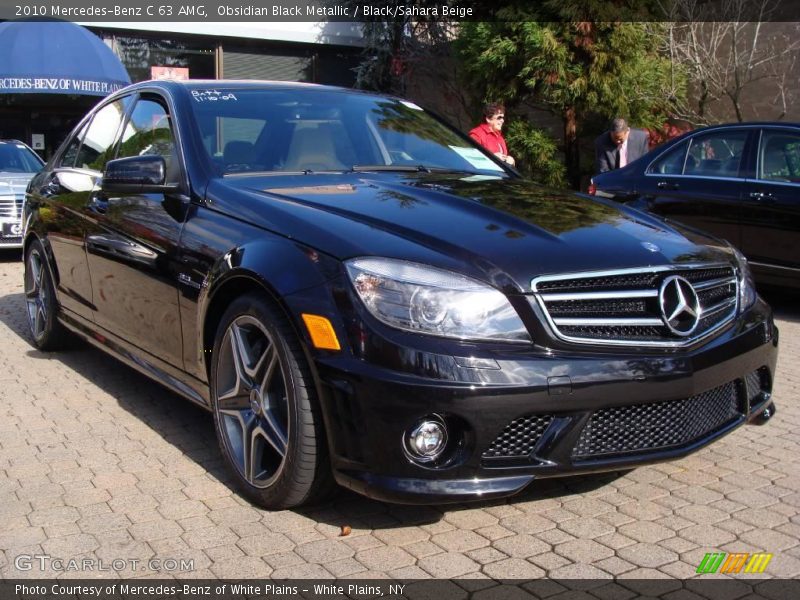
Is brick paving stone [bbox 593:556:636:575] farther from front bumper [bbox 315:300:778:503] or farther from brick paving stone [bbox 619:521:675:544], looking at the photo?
front bumper [bbox 315:300:778:503]

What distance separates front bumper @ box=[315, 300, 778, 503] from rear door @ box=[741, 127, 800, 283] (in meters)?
4.74

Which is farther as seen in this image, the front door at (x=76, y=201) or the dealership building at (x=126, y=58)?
the dealership building at (x=126, y=58)

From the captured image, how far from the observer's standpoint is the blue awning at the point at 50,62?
16859mm

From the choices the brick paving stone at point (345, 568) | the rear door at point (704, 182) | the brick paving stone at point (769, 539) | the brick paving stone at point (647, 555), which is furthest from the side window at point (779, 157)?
the brick paving stone at point (345, 568)

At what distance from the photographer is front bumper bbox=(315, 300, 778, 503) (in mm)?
2959

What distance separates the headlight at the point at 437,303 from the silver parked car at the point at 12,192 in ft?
32.0

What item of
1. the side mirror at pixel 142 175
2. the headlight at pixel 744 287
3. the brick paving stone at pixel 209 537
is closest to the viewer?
the brick paving stone at pixel 209 537

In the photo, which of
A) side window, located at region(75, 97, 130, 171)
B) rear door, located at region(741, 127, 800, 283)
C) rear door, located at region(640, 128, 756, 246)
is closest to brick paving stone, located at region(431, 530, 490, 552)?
side window, located at region(75, 97, 130, 171)

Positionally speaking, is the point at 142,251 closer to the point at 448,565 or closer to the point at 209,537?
the point at 209,537

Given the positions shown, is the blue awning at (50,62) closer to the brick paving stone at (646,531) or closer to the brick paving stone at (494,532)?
the brick paving stone at (494,532)

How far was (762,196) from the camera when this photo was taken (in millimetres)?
7688

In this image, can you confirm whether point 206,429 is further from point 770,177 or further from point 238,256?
point 770,177

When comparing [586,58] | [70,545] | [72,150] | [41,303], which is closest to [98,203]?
[72,150]

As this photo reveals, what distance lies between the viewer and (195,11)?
19.0 meters
